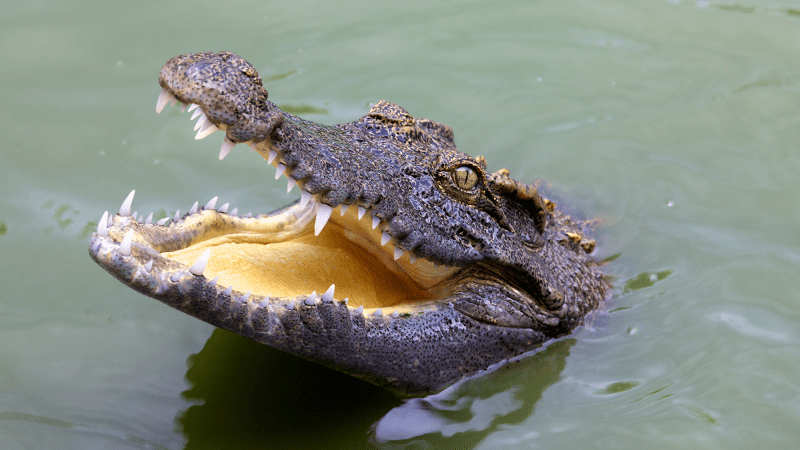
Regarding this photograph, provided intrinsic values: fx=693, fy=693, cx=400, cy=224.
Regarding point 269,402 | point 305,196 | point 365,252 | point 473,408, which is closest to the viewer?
point 305,196

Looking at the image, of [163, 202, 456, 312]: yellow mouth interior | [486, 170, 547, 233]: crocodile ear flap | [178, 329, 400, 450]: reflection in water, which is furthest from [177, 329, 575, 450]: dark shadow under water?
[486, 170, 547, 233]: crocodile ear flap

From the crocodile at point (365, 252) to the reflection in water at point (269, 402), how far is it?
348 mm

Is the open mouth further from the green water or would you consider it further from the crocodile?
the green water

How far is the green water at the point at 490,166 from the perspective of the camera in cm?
415

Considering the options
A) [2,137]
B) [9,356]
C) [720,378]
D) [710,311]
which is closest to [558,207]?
[710,311]

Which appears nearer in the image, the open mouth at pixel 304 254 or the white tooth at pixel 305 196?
the white tooth at pixel 305 196

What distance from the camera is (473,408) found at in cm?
430

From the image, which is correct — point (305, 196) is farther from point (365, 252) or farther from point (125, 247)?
point (365, 252)

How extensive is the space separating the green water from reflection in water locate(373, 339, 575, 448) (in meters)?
0.01

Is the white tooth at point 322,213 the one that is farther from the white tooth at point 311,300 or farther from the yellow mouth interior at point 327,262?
the yellow mouth interior at point 327,262

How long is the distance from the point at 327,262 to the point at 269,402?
3.12 ft

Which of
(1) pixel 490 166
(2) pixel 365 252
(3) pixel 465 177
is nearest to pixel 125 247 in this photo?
(2) pixel 365 252

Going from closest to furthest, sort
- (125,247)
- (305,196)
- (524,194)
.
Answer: (125,247) < (305,196) < (524,194)

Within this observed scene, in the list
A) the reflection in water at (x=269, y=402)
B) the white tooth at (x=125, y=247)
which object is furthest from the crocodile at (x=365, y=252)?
the reflection in water at (x=269, y=402)
